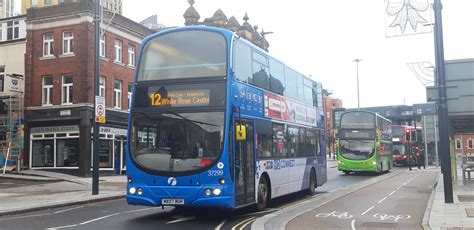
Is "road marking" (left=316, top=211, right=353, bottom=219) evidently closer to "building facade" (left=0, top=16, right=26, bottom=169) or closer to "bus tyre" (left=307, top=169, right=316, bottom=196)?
"bus tyre" (left=307, top=169, right=316, bottom=196)

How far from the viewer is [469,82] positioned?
15422 mm

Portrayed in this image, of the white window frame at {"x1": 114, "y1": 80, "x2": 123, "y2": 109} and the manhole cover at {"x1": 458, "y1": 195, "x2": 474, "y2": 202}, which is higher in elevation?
the white window frame at {"x1": 114, "y1": 80, "x2": 123, "y2": 109}

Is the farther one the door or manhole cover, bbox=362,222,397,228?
the door

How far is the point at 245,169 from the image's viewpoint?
12.2m

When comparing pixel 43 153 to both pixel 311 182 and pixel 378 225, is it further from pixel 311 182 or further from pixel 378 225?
pixel 378 225

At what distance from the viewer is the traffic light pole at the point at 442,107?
1408cm

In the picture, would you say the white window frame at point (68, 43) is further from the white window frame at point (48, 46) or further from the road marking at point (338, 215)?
the road marking at point (338, 215)

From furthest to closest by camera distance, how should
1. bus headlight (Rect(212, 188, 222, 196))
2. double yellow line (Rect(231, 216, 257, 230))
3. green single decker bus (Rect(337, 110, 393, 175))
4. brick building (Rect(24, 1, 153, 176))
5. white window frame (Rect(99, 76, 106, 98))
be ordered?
white window frame (Rect(99, 76, 106, 98)) < green single decker bus (Rect(337, 110, 393, 175)) < brick building (Rect(24, 1, 153, 176)) < bus headlight (Rect(212, 188, 222, 196)) < double yellow line (Rect(231, 216, 257, 230))

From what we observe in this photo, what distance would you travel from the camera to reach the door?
11.7 metres

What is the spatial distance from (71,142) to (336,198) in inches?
774

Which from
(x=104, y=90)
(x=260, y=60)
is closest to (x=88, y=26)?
(x=104, y=90)

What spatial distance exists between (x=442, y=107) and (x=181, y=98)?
7.64 m

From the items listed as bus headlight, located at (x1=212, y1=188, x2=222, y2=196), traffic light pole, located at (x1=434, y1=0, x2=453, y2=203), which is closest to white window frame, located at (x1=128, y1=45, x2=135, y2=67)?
traffic light pole, located at (x1=434, y1=0, x2=453, y2=203)

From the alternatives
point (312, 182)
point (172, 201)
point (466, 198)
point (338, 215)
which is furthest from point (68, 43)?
point (466, 198)
